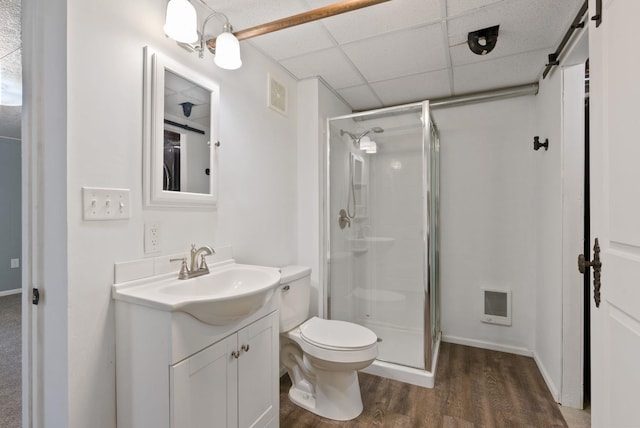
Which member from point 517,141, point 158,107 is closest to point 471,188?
point 517,141

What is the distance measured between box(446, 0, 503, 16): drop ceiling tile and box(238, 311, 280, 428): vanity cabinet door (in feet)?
6.00

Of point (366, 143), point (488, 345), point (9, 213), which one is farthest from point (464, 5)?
point (9, 213)

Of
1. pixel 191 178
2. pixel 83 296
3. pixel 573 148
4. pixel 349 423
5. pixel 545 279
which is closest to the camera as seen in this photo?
pixel 83 296

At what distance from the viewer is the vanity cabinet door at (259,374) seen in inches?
54.2

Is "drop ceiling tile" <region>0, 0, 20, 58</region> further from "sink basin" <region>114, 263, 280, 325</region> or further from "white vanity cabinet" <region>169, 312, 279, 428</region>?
"white vanity cabinet" <region>169, 312, 279, 428</region>

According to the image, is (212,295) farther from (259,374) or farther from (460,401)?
(460,401)

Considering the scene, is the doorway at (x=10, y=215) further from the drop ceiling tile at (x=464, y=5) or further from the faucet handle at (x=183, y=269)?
the drop ceiling tile at (x=464, y=5)

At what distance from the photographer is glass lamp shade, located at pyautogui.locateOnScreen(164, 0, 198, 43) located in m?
1.26

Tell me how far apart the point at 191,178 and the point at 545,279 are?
8.30 feet

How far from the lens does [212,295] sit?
1.27 metres

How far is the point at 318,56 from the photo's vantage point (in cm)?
→ 212

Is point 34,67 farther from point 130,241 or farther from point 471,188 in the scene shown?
point 471,188

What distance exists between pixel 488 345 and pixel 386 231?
1389 mm

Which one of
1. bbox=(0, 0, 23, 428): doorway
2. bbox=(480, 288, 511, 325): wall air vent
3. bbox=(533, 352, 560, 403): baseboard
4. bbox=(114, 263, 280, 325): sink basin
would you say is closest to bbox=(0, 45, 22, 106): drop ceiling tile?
bbox=(0, 0, 23, 428): doorway
